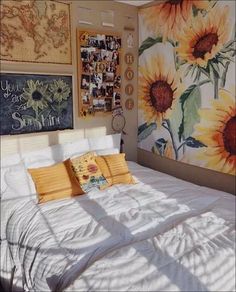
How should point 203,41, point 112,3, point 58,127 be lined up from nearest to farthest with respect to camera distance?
point 203,41 < point 58,127 < point 112,3

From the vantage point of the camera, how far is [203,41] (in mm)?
2492

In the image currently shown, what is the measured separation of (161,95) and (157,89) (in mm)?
96

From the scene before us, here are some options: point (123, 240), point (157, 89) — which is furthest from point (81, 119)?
point (123, 240)

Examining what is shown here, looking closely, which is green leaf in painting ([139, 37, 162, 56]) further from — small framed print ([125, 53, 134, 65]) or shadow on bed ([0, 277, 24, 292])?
shadow on bed ([0, 277, 24, 292])

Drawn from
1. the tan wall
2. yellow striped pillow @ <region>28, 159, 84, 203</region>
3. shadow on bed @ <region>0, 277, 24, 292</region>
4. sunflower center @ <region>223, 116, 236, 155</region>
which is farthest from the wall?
sunflower center @ <region>223, 116, 236, 155</region>

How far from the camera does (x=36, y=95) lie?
2553 mm

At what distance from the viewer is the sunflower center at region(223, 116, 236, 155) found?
236 cm

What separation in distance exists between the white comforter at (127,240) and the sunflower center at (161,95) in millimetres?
979

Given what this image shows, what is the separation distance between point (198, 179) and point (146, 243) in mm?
1470

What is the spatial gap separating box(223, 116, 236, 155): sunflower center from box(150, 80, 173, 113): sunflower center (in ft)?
2.29

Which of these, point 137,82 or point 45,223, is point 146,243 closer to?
point 45,223

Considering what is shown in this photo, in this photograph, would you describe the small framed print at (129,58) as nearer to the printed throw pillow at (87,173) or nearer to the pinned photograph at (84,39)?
the pinned photograph at (84,39)

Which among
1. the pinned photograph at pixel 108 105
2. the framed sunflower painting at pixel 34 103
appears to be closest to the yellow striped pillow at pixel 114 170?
the framed sunflower painting at pixel 34 103

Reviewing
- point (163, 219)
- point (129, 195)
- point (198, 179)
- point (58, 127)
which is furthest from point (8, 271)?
point (198, 179)
